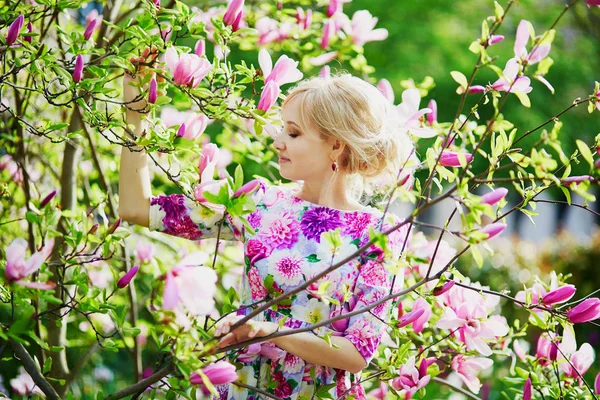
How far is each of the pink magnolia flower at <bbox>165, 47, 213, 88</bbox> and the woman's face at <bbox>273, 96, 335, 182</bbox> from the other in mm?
268

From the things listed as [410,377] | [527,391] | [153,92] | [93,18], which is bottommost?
[527,391]

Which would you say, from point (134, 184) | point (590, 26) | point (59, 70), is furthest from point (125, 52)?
point (590, 26)

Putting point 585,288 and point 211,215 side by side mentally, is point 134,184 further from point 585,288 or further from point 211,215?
A: point 585,288

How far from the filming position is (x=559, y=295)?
1.39m

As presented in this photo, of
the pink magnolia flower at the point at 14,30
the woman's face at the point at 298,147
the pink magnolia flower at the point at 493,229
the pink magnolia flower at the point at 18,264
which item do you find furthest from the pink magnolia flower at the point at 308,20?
the pink magnolia flower at the point at 18,264

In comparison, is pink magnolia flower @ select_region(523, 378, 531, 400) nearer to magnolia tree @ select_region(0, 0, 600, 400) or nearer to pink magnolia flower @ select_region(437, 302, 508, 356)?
magnolia tree @ select_region(0, 0, 600, 400)

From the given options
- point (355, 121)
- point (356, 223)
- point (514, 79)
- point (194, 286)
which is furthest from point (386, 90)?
point (194, 286)

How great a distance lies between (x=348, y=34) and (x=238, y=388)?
1233mm

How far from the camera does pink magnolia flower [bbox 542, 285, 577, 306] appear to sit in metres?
1.38

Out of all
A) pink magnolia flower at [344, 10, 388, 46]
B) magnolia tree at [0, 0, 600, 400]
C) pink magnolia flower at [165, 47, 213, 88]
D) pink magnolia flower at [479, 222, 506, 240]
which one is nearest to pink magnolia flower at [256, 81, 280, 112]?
magnolia tree at [0, 0, 600, 400]

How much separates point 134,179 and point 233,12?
0.42 meters

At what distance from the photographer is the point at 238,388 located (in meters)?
1.58

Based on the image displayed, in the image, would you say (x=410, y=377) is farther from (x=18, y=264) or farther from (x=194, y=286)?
(x=18, y=264)

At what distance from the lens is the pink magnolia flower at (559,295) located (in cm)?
138
